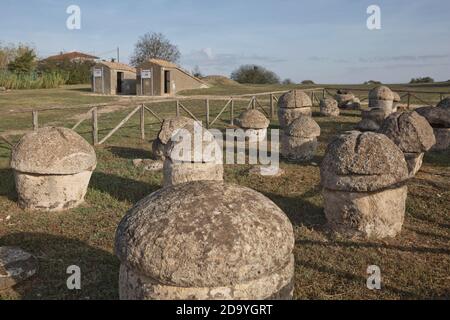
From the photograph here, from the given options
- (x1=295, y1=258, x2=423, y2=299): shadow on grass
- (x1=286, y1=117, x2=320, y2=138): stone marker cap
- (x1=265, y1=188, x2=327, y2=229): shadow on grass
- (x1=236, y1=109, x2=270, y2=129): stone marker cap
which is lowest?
(x1=295, y1=258, x2=423, y2=299): shadow on grass

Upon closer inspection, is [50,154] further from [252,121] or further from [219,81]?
[219,81]

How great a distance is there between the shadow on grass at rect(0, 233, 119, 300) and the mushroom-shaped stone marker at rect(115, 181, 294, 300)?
1.43 m

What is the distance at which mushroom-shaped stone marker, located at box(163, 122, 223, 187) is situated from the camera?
7.98 metres

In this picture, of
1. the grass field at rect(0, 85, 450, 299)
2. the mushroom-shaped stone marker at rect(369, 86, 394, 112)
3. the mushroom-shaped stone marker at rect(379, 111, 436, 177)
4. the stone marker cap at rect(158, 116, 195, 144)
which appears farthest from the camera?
the mushroom-shaped stone marker at rect(369, 86, 394, 112)

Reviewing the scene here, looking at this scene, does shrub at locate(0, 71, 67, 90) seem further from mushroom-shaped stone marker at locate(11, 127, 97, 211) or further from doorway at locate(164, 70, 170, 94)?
mushroom-shaped stone marker at locate(11, 127, 97, 211)

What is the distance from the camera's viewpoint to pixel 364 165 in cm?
612

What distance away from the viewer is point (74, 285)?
4973mm

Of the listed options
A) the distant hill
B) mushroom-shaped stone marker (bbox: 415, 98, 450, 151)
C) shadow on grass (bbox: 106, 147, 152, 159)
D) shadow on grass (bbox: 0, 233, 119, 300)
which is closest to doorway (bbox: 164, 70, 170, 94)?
the distant hill

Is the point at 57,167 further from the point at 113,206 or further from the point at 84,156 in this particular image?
the point at 113,206

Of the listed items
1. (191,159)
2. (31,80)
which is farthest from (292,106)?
(31,80)

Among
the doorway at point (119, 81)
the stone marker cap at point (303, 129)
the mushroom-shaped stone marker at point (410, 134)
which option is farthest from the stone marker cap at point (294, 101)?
the doorway at point (119, 81)

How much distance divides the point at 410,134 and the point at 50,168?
7.42 meters

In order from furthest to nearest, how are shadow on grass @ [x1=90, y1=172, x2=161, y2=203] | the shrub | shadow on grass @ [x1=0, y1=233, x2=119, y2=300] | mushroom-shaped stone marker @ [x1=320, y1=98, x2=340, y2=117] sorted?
the shrub → mushroom-shaped stone marker @ [x1=320, y1=98, x2=340, y2=117] → shadow on grass @ [x1=90, y1=172, x2=161, y2=203] → shadow on grass @ [x1=0, y1=233, x2=119, y2=300]
